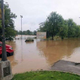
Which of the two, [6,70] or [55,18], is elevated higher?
[55,18]

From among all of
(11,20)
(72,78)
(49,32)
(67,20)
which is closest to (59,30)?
(49,32)

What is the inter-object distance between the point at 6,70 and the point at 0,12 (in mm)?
2316

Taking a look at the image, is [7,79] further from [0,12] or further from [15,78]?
[0,12]

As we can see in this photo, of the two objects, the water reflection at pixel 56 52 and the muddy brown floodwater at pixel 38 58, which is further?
the water reflection at pixel 56 52

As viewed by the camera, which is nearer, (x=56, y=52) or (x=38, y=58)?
(x=38, y=58)

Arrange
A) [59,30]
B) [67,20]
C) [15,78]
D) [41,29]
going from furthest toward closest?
[67,20] < [41,29] < [59,30] < [15,78]

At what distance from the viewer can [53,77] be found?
3.88m

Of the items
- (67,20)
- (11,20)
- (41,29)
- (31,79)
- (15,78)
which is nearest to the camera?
(31,79)

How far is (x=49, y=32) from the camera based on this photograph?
111 feet

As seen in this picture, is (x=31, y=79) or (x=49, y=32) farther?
(x=49, y=32)

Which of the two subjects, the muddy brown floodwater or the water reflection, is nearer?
the muddy brown floodwater

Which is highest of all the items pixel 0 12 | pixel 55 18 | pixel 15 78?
pixel 55 18

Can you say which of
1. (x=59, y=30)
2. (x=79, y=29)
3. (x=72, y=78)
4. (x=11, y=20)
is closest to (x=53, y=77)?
(x=72, y=78)

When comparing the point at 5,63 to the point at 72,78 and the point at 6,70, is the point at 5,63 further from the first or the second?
the point at 72,78
